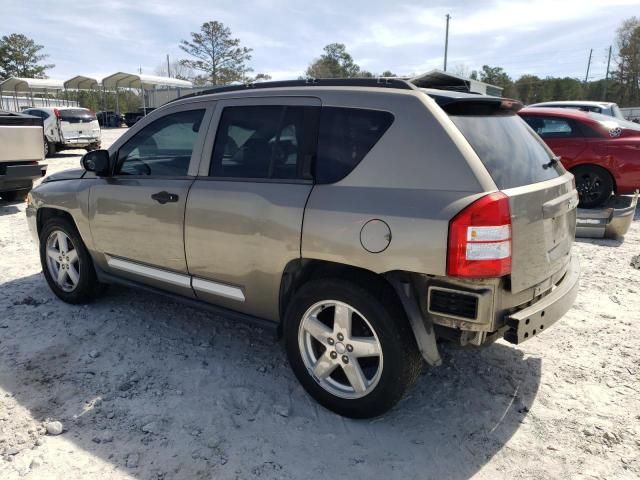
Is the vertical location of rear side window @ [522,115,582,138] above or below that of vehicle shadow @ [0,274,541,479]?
above

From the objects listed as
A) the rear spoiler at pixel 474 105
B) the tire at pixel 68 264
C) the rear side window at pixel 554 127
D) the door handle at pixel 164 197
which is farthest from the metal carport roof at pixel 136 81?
the rear spoiler at pixel 474 105

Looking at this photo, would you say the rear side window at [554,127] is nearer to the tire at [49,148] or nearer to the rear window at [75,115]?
the rear window at [75,115]

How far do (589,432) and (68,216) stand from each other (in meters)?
4.38

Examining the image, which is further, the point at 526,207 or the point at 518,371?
the point at 518,371

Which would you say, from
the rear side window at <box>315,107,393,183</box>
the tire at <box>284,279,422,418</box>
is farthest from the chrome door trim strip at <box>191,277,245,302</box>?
the rear side window at <box>315,107,393,183</box>

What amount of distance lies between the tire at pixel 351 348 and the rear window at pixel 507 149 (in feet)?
2.96

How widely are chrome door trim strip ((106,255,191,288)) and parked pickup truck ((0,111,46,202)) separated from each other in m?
5.55

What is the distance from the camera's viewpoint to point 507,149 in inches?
109

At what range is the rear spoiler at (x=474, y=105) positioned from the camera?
8.77 feet

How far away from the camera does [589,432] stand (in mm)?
2785

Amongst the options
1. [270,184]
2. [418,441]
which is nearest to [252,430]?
[418,441]

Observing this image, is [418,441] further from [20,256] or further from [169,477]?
[20,256]

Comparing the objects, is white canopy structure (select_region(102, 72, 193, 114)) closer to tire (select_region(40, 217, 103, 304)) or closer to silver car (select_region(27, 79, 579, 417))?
tire (select_region(40, 217, 103, 304))

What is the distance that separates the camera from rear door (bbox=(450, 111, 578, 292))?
2.52 metres
